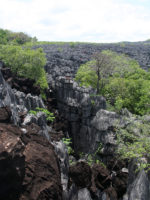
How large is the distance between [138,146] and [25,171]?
8789mm

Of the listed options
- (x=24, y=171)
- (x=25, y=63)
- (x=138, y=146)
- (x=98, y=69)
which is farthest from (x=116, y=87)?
(x=24, y=171)

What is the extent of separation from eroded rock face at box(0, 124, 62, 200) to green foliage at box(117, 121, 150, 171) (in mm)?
5199

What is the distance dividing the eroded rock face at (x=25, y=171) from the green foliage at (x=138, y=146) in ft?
17.1

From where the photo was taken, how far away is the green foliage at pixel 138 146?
10.0m

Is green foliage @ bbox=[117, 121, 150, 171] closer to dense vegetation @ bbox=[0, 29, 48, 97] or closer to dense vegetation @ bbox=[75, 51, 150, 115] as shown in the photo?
dense vegetation @ bbox=[75, 51, 150, 115]

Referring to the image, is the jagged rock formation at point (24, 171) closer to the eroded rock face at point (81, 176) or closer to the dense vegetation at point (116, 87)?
the eroded rock face at point (81, 176)

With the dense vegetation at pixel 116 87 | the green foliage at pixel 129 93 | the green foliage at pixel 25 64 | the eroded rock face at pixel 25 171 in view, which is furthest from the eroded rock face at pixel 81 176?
the green foliage at pixel 25 64

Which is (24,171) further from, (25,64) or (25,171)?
(25,64)

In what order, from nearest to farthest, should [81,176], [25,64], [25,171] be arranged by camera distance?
1. [25,171]
2. [81,176]
3. [25,64]

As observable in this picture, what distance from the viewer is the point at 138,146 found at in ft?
38.5

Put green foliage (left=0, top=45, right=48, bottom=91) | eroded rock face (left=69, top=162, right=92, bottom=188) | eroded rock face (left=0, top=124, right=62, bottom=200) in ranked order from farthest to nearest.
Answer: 1. green foliage (left=0, top=45, right=48, bottom=91)
2. eroded rock face (left=69, top=162, right=92, bottom=188)
3. eroded rock face (left=0, top=124, right=62, bottom=200)

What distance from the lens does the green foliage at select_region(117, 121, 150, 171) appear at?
10008 mm

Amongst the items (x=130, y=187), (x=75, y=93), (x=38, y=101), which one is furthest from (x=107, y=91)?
(x=130, y=187)

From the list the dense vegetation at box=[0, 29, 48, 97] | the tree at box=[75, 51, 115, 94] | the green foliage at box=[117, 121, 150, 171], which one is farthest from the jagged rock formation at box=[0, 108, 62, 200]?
the tree at box=[75, 51, 115, 94]
